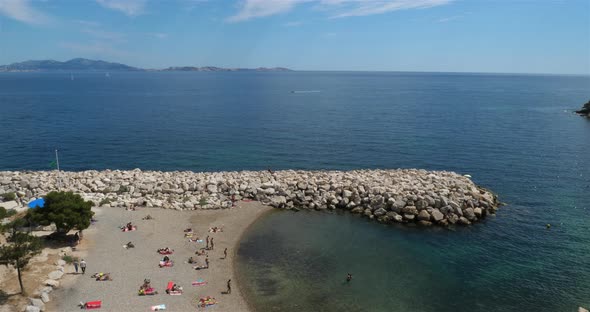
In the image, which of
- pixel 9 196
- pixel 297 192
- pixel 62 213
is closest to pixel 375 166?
pixel 297 192

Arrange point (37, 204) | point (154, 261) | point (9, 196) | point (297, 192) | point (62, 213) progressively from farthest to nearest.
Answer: point (297, 192), point (9, 196), point (37, 204), point (62, 213), point (154, 261)

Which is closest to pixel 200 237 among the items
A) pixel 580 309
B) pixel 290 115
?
pixel 580 309

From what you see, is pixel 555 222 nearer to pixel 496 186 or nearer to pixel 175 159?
pixel 496 186

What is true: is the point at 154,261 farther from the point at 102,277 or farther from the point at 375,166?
the point at 375,166

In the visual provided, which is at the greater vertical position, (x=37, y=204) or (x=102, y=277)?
(x=37, y=204)

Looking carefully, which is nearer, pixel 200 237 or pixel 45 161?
pixel 200 237
